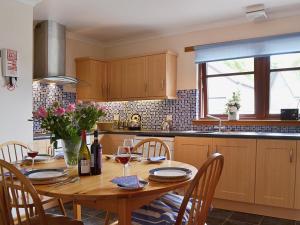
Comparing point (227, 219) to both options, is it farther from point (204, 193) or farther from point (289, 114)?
point (204, 193)

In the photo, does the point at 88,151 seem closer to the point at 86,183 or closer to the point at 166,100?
the point at 86,183

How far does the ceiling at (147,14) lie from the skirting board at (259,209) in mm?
2224

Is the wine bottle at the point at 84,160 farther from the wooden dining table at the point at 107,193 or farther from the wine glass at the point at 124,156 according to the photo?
the wine glass at the point at 124,156

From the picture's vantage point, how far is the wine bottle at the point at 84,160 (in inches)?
63.1

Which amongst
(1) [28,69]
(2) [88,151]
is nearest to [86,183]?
(2) [88,151]

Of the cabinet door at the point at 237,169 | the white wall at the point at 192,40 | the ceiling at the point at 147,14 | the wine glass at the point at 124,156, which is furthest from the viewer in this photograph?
the white wall at the point at 192,40

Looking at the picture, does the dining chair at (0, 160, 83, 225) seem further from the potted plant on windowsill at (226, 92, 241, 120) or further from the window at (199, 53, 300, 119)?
the window at (199, 53, 300, 119)

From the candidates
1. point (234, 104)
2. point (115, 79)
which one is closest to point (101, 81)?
point (115, 79)

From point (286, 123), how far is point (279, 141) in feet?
1.84

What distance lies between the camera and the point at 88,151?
1.65m

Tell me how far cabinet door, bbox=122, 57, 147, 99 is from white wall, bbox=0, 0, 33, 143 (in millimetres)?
1571

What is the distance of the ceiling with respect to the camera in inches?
123

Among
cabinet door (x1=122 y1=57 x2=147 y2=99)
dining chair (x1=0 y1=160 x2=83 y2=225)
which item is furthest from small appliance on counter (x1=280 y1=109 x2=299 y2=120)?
dining chair (x1=0 y1=160 x2=83 y2=225)

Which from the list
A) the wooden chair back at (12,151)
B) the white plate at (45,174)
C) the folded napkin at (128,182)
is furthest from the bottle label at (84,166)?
the wooden chair back at (12,151)
